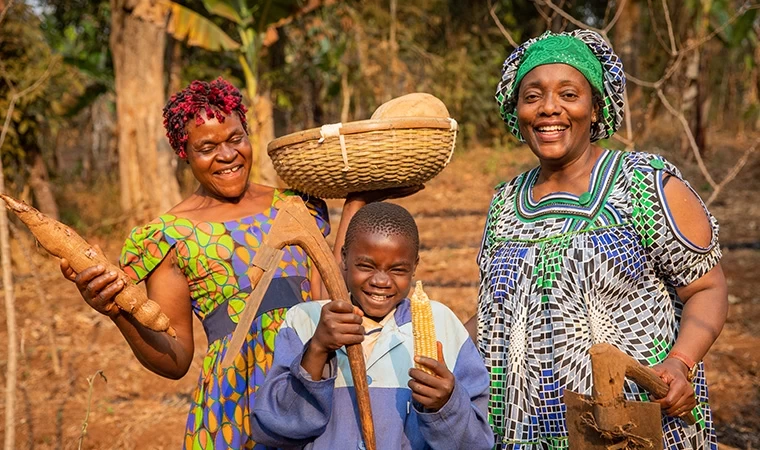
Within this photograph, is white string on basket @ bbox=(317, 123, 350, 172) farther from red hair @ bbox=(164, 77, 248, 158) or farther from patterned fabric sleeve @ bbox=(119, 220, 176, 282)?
patterned fabric sleeve @ bbox=(119, 220, 176, 282)

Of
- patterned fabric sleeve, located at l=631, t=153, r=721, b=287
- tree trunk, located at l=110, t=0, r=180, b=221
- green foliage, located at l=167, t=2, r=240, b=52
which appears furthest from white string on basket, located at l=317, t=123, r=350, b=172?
green foliage, located at l=167, t=2, r=240, b=52

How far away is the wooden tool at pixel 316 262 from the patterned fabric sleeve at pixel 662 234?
85 cm

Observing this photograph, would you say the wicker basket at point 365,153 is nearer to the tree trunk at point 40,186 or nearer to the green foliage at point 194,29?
the green foliage at point 194,29

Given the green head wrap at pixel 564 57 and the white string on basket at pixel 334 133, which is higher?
the green head wrap at pixel 564 57

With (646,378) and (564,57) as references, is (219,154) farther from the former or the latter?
(646,378)

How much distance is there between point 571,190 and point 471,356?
59cm

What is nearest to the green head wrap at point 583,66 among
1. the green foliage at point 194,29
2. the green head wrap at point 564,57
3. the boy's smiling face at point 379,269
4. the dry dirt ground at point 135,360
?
the green head wrap at point 564,57

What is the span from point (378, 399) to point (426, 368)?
277mm

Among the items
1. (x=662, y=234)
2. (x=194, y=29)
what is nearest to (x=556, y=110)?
(x=662, y=234)

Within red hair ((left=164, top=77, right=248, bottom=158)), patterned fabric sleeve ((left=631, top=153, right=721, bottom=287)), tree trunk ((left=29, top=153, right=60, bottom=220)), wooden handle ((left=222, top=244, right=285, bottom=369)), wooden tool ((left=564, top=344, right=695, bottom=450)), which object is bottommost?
wooden tool ((left=564, top=344, right=695, bottom=450))

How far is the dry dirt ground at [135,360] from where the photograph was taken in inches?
195

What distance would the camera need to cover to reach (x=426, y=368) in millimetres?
1688

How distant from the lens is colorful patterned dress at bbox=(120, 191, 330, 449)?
7.45 feet

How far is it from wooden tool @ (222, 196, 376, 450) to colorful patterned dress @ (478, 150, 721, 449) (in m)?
0.52
